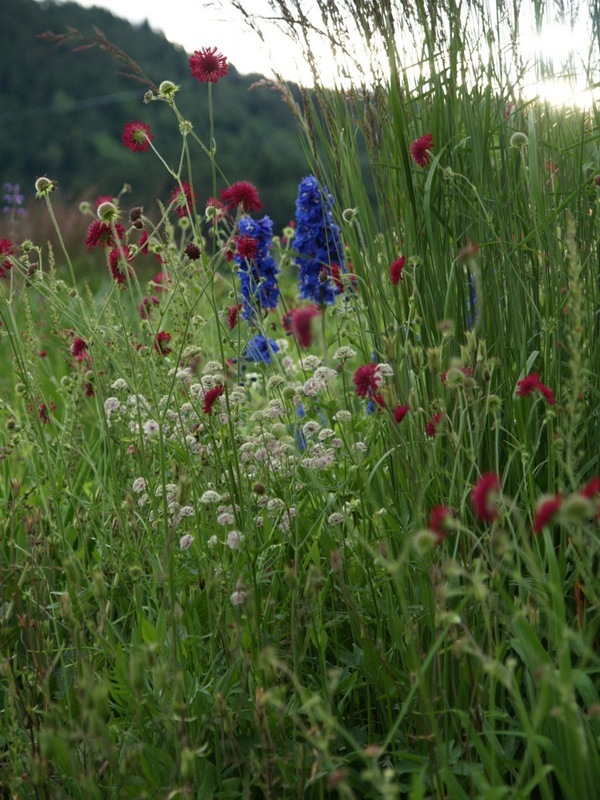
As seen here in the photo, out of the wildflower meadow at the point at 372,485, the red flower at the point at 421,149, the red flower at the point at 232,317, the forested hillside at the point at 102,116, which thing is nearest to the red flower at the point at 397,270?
the wildflower meadow at the point at 372,485

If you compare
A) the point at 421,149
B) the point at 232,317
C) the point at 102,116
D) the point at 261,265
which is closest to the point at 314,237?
the point at 261,265

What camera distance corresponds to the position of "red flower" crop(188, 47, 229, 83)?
6.03 feet

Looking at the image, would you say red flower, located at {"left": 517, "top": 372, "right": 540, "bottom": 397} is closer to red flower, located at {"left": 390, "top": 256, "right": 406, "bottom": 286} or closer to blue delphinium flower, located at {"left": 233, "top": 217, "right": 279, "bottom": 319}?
red flower, located at {"left": 390, "top": 256, "right": 406, "bottom": 286}

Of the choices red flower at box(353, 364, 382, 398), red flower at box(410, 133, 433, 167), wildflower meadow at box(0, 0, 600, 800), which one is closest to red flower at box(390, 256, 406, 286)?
wildflower meadow at box(0, 0, 600, 800)

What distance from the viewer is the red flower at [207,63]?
1837mm

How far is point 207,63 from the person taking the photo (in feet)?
6.04

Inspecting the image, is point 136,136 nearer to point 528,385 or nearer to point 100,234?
point 100,234

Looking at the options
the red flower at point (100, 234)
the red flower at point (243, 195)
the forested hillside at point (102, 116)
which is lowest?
the red flower at point (100, 234)

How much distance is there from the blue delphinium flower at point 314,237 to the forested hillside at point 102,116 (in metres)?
15.6

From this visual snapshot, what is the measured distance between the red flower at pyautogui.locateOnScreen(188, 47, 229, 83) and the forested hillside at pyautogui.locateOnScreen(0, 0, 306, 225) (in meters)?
16.6

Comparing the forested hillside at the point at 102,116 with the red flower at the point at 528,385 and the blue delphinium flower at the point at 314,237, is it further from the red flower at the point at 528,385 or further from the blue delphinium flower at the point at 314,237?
the red flower at the point at 528,385

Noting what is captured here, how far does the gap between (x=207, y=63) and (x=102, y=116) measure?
2002 centimetres

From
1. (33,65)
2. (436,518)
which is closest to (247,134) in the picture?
(33,65)

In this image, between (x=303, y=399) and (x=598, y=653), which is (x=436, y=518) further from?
(x=303, y=399)
